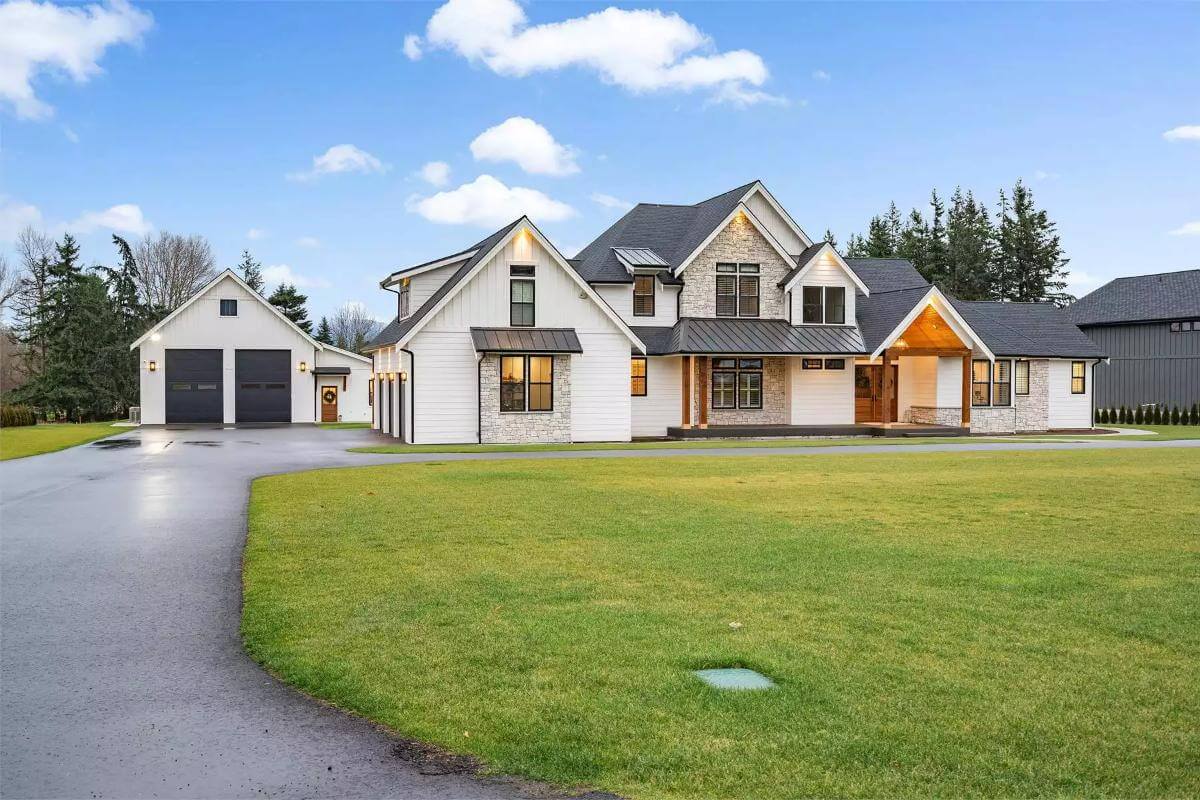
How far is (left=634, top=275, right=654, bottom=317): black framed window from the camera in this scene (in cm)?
3628

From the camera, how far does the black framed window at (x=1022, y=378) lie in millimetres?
39844

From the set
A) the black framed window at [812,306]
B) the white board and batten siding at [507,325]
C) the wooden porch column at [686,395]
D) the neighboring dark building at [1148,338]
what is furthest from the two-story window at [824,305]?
the neighboring dark building at [1148,338]

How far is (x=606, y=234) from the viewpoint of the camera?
41.3m

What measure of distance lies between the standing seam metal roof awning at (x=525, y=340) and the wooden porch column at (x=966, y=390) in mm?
15539

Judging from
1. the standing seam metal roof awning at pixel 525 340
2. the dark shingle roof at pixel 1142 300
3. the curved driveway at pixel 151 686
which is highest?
the dark shingle roof at pixel 1142 300

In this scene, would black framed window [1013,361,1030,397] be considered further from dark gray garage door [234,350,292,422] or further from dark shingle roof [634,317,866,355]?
dark gray garage door [234,350,292,422]

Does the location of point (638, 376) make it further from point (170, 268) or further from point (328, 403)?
point (170, 268)

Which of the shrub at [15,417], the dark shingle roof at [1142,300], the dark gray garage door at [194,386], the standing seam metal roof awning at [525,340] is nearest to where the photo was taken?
the standing seam metal roof awning at [525,340]

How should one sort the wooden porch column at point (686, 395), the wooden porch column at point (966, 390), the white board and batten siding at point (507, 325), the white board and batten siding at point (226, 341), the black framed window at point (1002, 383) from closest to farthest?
1. the white board and batten siding at point (507, 325)
2. the wooden porch column at point (686, 395)
3. the wooden porch column at point (966, 390)
4. the black framed window at point (1002, 383)
5. the white board and batten siding at point (226, 341)

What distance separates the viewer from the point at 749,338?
35.5 m

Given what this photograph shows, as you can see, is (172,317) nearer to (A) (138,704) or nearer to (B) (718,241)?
(B) (718,241)

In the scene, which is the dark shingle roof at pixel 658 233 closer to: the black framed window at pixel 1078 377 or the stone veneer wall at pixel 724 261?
the stone veneer wall at pixel 724 261

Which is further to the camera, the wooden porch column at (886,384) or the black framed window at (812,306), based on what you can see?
the black framed window at (812,306)

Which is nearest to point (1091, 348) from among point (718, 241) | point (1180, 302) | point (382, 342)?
point (1180, 302)
